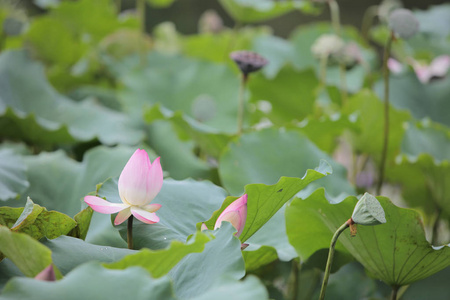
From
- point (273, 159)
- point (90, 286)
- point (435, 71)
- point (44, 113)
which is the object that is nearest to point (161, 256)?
point (90, 286)

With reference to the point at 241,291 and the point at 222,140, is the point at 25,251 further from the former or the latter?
the point at 222,140

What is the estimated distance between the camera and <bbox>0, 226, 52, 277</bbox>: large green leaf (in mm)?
391

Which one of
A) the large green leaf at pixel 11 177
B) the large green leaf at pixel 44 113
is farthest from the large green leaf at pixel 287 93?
the large green leaf at pixel 11 177

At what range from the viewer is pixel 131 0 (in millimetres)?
4664

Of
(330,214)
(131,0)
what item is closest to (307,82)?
(330,214)

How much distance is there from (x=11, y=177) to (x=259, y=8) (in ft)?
2.66

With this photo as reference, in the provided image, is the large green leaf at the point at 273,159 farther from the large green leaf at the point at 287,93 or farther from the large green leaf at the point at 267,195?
the large green leaf at the point at 287,93

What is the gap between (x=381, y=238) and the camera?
0.54 m

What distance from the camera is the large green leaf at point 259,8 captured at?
1203 millimetres

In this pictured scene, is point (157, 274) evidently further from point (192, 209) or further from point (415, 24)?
point (415, 24)

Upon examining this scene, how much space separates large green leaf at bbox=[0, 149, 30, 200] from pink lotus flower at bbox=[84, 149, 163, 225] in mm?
176

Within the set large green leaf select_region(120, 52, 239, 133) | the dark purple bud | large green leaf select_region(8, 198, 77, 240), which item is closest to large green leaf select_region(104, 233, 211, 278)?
large green leaf select_region(8, 198, 77, 240)

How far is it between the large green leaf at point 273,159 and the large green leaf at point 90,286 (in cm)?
40

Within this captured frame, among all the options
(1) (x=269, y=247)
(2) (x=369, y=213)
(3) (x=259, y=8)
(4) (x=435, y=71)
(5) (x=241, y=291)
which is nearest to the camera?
(5) (x=241, y=291)
